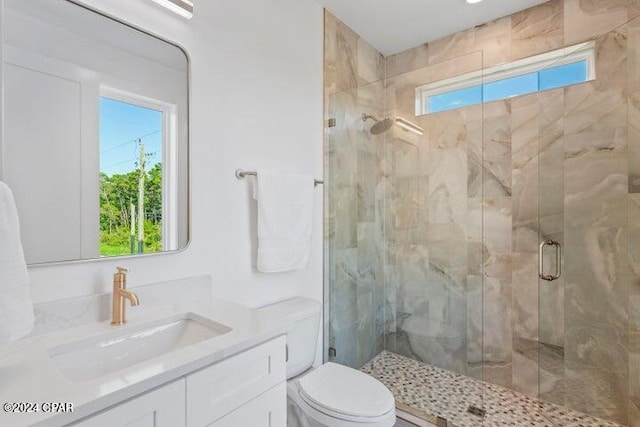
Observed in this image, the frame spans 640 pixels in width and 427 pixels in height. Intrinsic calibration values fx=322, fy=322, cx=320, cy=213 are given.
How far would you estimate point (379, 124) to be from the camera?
90.3 inches

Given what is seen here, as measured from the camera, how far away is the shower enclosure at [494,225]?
1.86 m

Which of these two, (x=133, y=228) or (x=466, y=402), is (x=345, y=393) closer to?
(x=466, y=402)

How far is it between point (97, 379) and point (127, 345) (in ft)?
1.15

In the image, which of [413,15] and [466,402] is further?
[413,15]

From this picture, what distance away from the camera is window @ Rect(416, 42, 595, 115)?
1961mm

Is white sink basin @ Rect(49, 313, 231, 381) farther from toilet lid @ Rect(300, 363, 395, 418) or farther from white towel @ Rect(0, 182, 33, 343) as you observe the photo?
toilet lid @ Rect(300, 363, 395, 418)

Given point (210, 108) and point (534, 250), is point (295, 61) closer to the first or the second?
point (210, 108)

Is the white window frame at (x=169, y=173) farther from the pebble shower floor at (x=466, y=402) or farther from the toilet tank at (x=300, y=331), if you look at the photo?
the pebble shower floor at (x=466, y=402)

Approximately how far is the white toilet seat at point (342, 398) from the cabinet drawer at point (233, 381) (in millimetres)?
408

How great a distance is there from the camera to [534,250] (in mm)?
2098

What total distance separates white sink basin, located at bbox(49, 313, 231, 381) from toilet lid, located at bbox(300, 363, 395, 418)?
631 millimetres

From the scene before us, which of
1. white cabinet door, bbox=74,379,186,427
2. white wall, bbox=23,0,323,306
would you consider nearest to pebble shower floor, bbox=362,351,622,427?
white wall, bbox=23,0,323,306

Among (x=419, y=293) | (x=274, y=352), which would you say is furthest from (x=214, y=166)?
(x=419, y=293)

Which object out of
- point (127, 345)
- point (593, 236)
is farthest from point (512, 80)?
point (127, 345)
